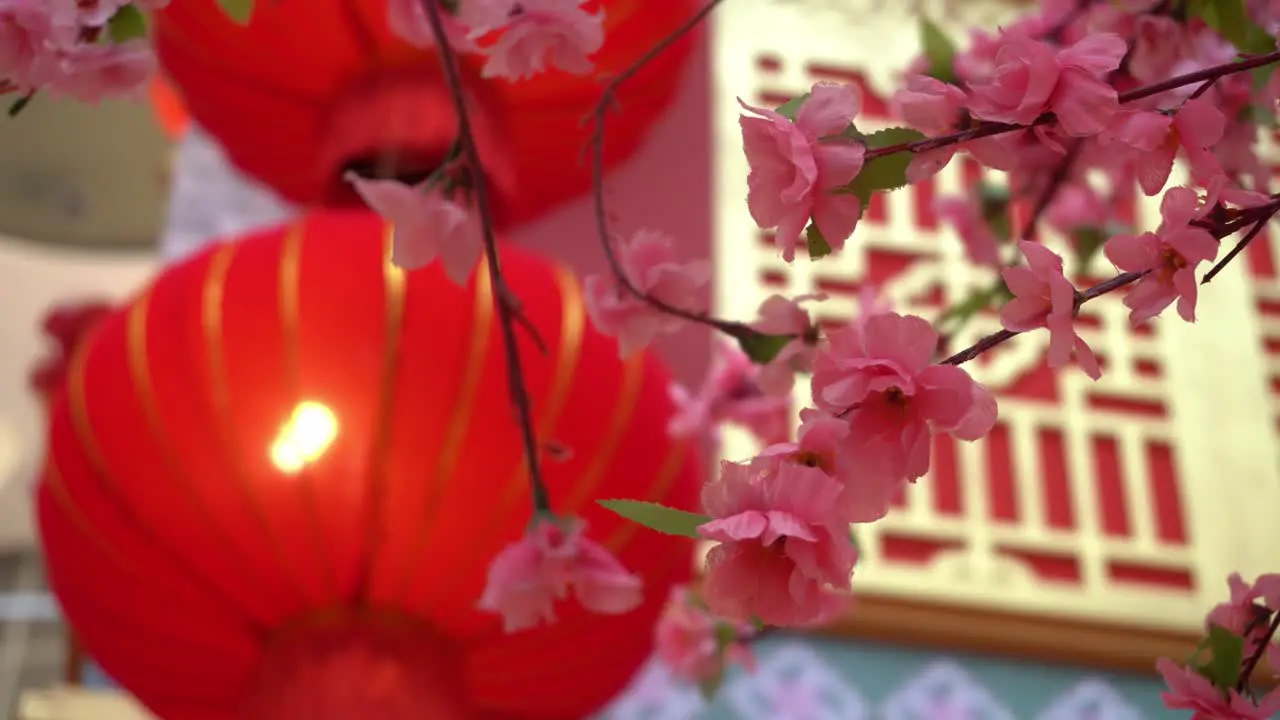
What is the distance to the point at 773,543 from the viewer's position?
0.44 meters

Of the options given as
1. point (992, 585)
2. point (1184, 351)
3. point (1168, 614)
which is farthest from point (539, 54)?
point (1184, 351)

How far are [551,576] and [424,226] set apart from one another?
176mm

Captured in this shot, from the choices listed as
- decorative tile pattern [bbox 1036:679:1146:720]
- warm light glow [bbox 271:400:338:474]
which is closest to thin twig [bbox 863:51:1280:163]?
warm light glow [bbox 271:400:338:474]

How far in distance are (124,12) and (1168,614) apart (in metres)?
1.30

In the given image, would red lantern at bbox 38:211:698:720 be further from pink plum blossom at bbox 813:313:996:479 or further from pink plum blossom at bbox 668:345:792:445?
pink plum blossom at bbox 813:313:996:479

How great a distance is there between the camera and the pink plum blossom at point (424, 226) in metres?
0.54

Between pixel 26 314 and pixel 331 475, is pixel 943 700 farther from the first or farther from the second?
pixel 26 314

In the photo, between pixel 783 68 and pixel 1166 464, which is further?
pixel 783 68

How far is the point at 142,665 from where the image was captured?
3.08 feet

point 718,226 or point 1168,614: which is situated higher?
point 718,226

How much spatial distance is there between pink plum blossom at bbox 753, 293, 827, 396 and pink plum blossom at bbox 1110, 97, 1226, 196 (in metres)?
0.19

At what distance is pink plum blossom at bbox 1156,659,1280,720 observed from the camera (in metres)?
0.50

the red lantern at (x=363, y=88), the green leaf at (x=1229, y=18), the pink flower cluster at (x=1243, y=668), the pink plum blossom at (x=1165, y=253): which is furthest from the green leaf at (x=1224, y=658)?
the red lantern at (x=363, y=88)

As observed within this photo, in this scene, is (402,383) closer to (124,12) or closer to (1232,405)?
(124,12)
